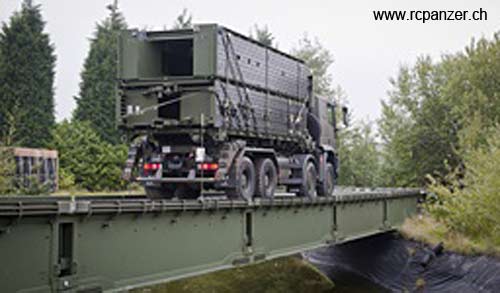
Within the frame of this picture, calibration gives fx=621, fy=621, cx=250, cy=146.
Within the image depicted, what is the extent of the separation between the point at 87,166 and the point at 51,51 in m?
8.61

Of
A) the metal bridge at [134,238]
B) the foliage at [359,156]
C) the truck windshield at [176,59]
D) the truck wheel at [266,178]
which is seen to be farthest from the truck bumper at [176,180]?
the foliage at [359,156]

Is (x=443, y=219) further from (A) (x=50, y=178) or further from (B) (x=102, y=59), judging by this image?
(B) (x=102, y=59)

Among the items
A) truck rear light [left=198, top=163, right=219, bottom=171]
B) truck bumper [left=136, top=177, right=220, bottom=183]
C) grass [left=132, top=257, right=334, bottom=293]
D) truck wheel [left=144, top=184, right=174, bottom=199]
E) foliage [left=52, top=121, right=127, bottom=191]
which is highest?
foliage [left=52, top=121, right=127, bottom=191]

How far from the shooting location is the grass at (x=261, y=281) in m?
19.2

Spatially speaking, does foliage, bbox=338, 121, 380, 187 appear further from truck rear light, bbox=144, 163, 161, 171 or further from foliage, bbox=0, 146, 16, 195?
truck rear light, bbox=144, 163, 161, 171

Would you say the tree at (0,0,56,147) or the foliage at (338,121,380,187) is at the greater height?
the tree at (0,0,56,147)

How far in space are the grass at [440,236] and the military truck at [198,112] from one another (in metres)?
6.98

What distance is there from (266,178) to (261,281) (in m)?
6.98

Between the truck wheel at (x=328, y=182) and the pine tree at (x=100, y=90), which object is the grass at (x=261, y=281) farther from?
the pine tree at (x=100, y=90)

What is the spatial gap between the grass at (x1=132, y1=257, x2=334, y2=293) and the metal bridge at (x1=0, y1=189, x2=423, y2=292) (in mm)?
4661

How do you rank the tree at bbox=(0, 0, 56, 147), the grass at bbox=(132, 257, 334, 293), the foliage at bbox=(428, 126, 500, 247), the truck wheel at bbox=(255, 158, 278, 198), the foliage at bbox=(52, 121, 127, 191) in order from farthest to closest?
the tree at bbox=(0, 0, 56, 147), the foliage at bbox=(52, 121, 127, 191), the grass at bbox=(132, 257, 334, 293), the foliage at bbox=(428, 126, 500, 247), the truck wheel at bbox=(255, 158, 278, 198)

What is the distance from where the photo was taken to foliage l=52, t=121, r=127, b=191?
105ft

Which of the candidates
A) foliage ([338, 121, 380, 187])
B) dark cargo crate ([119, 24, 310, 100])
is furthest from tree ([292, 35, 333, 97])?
dark cargo crate ([119, 24, 310, 100])

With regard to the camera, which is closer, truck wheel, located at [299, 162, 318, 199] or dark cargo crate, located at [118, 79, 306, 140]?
dark cargo crate, located at [118, 79, 306, 140]
